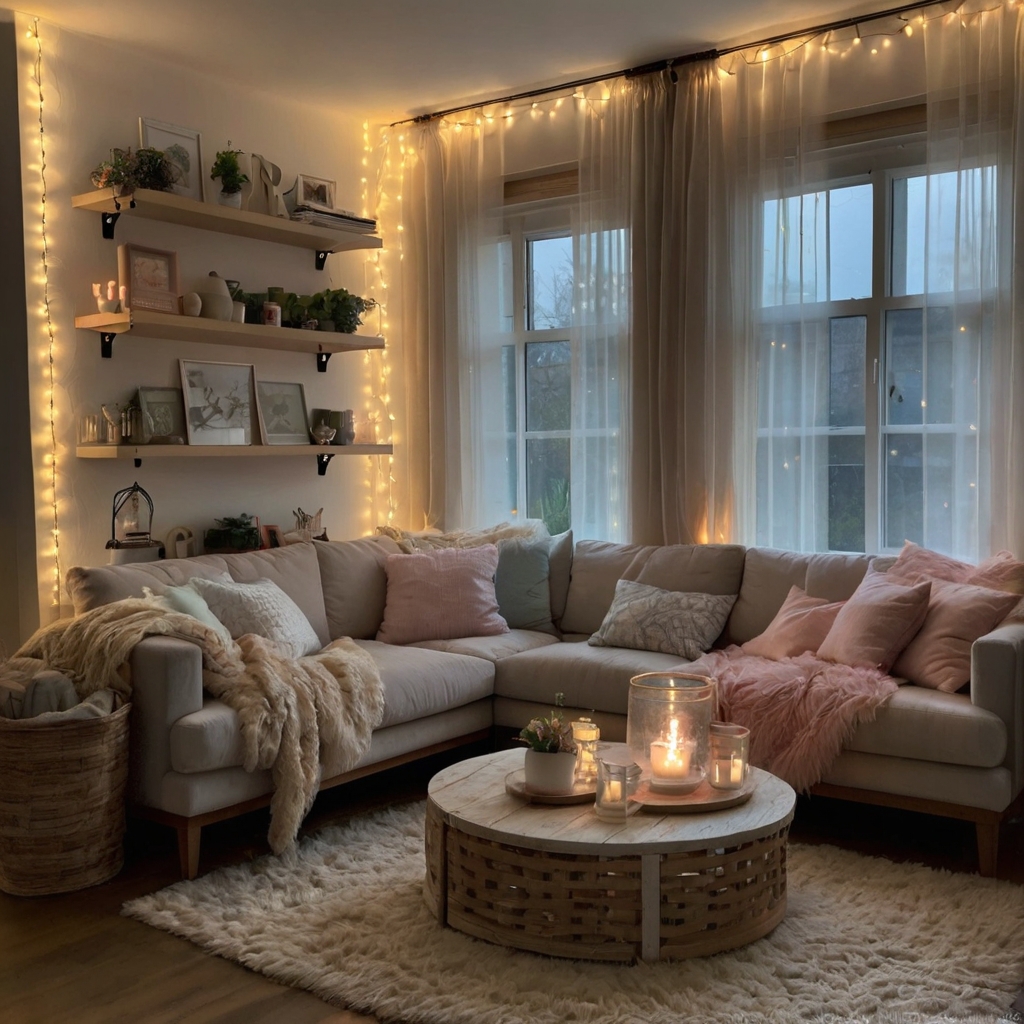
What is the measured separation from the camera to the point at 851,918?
2.67 m

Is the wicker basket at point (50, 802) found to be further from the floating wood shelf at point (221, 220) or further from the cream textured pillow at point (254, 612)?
the floating wood shelf at point (221, 220)

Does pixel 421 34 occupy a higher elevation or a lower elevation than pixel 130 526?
higher

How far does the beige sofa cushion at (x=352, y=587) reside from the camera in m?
4.23

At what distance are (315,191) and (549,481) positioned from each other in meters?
1.67

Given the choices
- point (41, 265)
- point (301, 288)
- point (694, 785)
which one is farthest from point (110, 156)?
point (694, 785)

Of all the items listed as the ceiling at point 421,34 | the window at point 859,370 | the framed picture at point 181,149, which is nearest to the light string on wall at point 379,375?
the ceiling at point 421,34

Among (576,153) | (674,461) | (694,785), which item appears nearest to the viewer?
(694,785)

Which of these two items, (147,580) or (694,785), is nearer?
(694,785)

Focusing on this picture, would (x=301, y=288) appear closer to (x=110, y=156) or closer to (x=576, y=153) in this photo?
(x=110, y=156)

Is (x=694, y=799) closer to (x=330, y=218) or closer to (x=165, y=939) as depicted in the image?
(x=165, y=939)

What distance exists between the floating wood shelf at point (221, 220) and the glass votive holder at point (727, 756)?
2.82m

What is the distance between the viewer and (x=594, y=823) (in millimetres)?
2523

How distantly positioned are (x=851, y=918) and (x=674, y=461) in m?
2.22

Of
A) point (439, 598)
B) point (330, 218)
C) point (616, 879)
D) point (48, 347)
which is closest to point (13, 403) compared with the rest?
point (48, 347)
